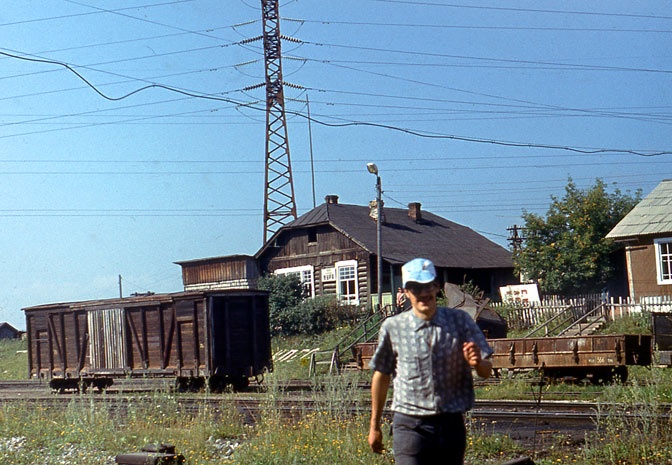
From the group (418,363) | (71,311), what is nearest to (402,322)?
(418,363)

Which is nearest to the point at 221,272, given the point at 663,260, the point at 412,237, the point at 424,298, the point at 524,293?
the point at 412,237

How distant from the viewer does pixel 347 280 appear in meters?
41.2

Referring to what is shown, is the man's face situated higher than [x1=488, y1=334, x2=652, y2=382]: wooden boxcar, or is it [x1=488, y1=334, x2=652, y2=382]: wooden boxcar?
the man's face

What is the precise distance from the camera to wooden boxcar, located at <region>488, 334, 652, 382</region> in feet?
54.8

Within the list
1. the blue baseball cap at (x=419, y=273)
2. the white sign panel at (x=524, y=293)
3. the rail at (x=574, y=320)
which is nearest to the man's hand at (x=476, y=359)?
the blue baseball cap at (x=419, y=273)

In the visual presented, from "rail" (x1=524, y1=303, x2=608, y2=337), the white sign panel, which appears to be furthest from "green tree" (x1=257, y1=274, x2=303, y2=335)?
"rail" (x1=524, y1=303, x2=608, y2=337)

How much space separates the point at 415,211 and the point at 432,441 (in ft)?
146

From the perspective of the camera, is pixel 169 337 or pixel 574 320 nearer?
pixel 169 337

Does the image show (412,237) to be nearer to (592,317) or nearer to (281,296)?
(281,296)

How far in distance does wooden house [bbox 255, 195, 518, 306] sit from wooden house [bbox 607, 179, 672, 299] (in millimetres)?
9698

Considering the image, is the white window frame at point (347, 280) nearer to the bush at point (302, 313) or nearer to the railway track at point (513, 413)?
the bush at point (302, 313)

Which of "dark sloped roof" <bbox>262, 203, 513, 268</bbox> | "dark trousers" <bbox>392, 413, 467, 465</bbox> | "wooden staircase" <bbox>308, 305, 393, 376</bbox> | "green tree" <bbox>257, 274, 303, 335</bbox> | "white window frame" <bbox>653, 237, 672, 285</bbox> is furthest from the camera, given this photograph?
"dark sloped roof" <bbox>262, 203, 513, 268</bbox>

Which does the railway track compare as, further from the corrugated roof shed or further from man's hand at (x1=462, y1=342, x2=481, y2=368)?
the corrugated roof shed

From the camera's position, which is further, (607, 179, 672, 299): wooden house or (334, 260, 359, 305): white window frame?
(334, 260, 359, 305): white window frame
